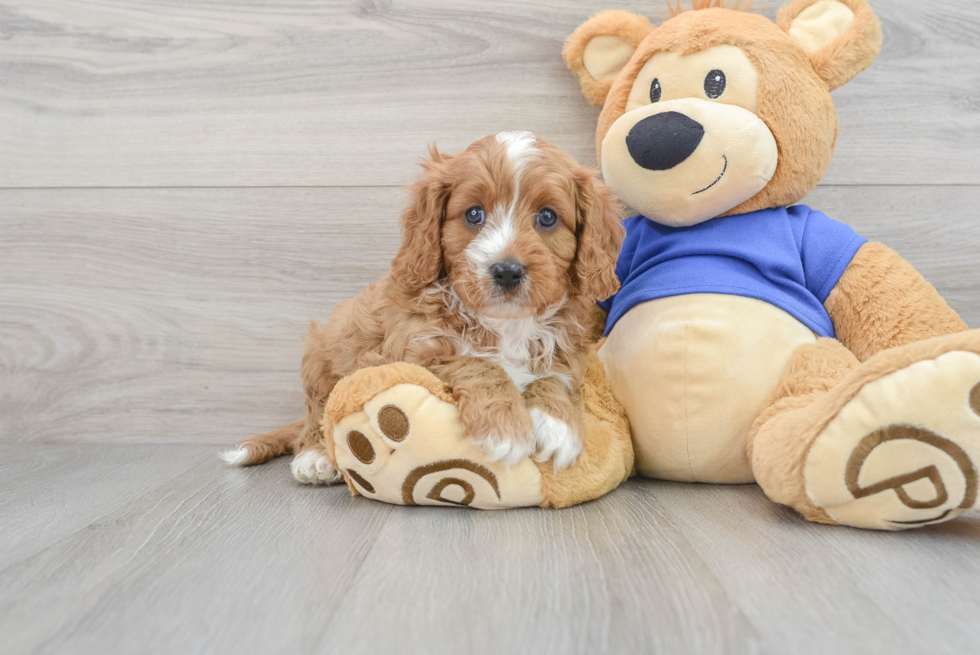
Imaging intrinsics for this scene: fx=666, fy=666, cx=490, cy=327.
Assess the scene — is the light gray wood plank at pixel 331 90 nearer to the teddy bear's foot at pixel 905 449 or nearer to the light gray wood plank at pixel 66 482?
the light gray wood plank at pixel 66 482

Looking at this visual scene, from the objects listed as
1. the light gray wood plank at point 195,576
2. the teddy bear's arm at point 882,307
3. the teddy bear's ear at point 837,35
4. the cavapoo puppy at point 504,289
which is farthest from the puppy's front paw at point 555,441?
the teddy bear's ear at point 837,35

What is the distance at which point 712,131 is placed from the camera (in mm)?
1460

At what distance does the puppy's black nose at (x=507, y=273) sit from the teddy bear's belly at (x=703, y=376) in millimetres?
382

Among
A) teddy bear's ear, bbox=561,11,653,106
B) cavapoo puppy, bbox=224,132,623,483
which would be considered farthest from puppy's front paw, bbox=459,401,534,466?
teddy bear's ear, bbox=561,11,653,106

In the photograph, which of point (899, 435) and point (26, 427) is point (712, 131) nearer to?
point (899, 435)

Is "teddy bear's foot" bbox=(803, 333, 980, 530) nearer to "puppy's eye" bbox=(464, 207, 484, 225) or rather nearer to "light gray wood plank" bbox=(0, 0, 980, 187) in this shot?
"puppy's eye" bbox=(464, 207, 484, 225)

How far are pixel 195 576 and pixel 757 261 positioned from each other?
130 cm

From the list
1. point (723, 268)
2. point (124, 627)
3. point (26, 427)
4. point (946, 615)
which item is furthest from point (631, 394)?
point (26, 427)

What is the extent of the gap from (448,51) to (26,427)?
1803 mm

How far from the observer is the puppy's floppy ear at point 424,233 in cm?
144

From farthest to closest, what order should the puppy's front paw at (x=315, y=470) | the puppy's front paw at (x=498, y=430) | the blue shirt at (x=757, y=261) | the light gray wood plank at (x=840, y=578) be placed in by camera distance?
the puppy's front paw at (x=315, y=470), the blue shirt at (x=757, y=261), the puppy's front paw at (x=498, y=430), the light gray wood plank at (x=840, y=578)

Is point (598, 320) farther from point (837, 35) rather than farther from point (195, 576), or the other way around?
point (195, 576)

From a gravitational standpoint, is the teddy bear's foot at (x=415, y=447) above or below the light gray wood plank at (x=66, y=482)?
above

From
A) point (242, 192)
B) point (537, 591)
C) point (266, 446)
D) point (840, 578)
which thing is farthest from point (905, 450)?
point (242, 192)
